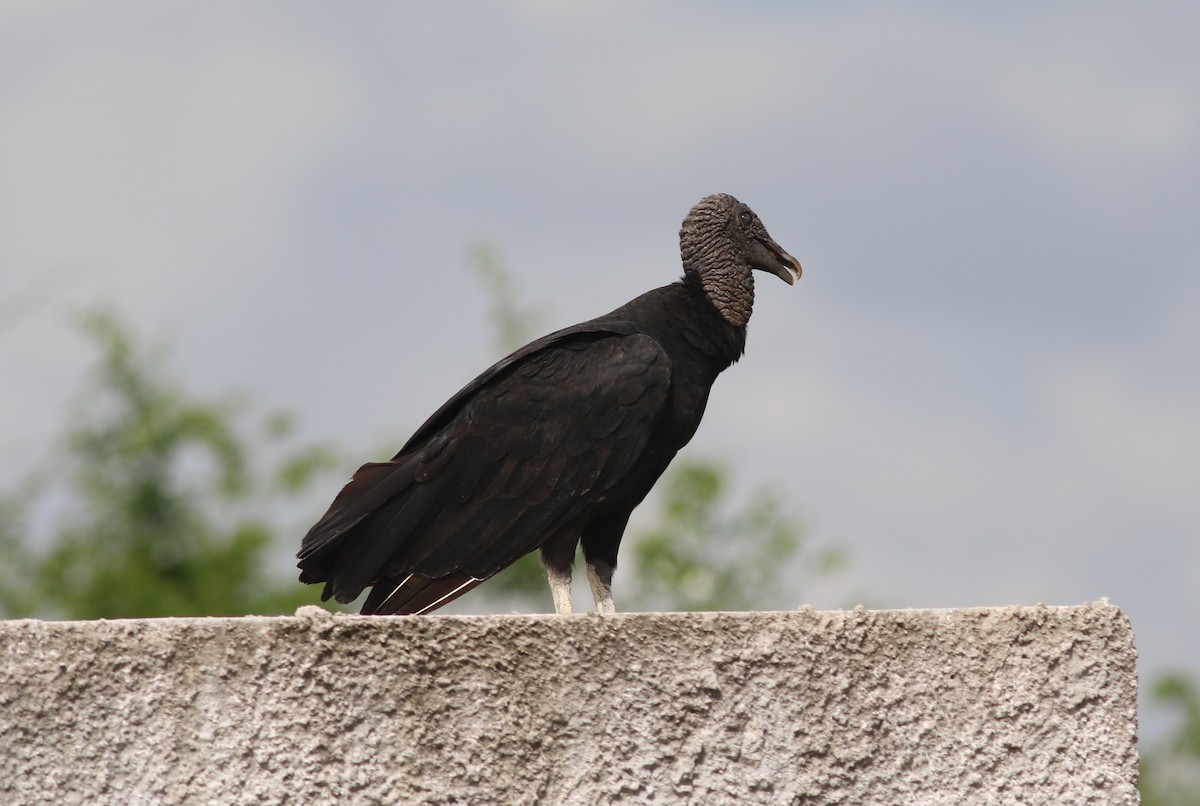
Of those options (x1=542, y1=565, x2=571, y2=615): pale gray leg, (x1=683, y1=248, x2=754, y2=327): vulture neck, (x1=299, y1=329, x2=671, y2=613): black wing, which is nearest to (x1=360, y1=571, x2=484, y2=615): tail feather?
(x1=299, y1=329, x2=671, y2=613): black wing

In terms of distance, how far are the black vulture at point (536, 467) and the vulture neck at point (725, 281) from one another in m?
0.02

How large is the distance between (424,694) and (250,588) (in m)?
12.8

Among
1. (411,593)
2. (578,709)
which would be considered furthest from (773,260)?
(578,709)

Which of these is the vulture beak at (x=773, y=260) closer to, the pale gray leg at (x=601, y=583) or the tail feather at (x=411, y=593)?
the pale gray leg at (x=601, y=583)

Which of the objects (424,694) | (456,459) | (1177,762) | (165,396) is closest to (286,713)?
(424,694)

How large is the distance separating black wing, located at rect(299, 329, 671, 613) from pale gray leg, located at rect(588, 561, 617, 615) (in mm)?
256

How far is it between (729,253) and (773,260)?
0.58 feet

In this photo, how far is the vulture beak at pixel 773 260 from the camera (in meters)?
4.37

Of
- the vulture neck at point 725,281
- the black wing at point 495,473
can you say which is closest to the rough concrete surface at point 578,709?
the black wing at point 495,473

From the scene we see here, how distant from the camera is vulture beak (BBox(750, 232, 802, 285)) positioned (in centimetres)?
437

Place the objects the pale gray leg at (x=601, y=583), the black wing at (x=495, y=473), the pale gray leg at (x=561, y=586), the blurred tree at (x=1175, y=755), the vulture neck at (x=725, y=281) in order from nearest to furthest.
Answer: the black wing at (x=495, y=473) < the pale gray leg at (x=561, y=586) < the pale gray leg at (x=601, y=583) < the vulture neck at (x=725, y=281) < the blurred tree at (x=1175, y=755)

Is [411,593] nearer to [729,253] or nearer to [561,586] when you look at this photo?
[561,586]

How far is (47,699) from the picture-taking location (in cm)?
188

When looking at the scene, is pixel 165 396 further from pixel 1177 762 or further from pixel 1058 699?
pixel 1058 699
